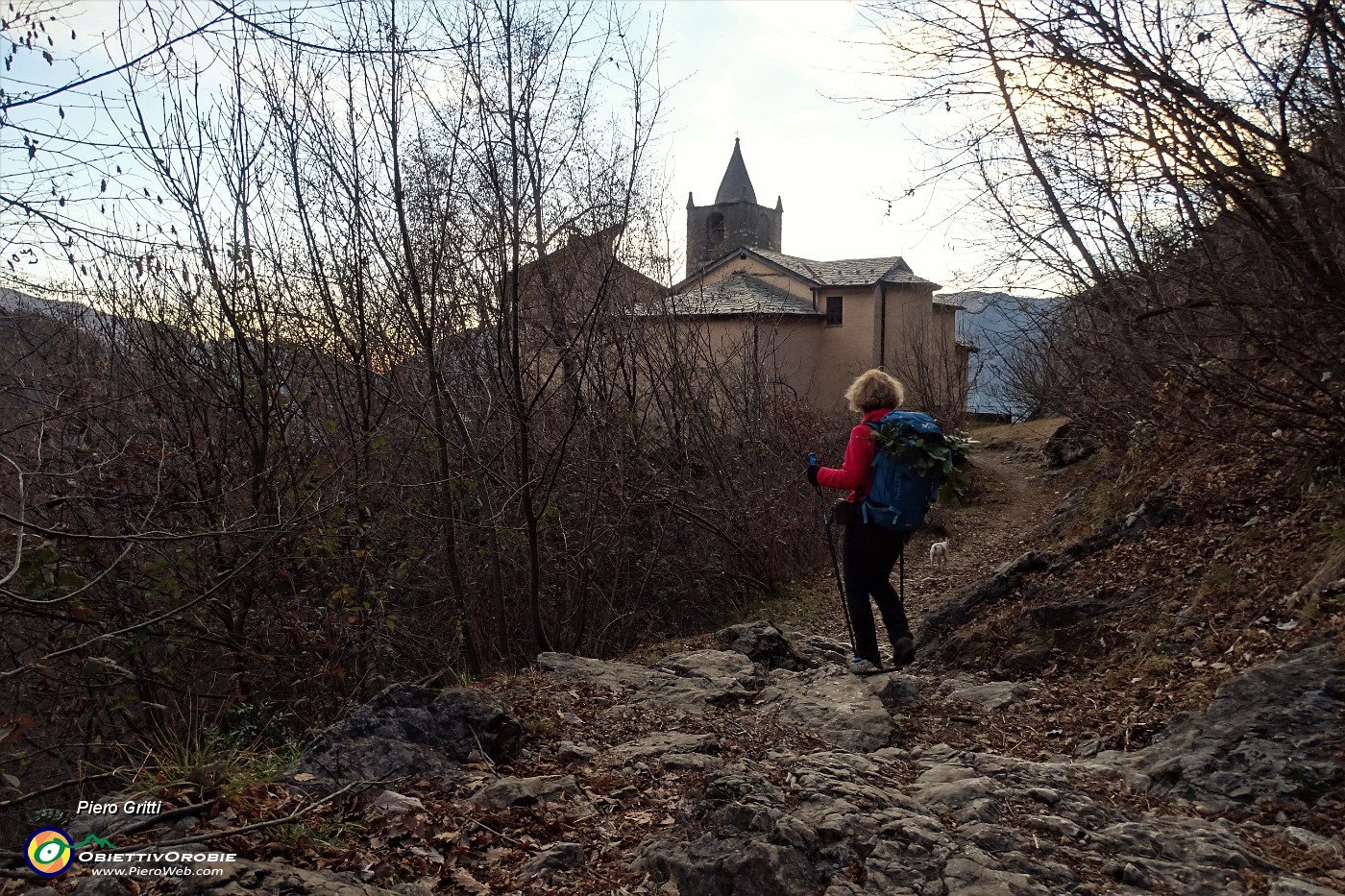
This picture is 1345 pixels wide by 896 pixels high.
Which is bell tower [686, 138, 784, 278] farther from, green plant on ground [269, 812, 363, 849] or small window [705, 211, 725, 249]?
green plant on ground [269, 812, 363, 849]

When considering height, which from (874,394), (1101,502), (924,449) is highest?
(874,394)

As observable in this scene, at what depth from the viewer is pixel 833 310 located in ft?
141

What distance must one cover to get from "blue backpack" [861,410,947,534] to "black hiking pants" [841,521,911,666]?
13 cm

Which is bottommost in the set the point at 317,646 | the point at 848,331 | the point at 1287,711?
the point at 317,646

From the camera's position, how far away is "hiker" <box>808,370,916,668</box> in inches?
251

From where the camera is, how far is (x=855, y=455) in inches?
251

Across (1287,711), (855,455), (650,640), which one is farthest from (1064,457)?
(1287,711)

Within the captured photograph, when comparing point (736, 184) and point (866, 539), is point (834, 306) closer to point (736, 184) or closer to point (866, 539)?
point (736, 184)

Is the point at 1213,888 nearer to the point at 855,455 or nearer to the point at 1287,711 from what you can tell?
the point at 1287,711

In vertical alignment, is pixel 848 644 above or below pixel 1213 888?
below

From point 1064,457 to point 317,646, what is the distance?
17.5 m

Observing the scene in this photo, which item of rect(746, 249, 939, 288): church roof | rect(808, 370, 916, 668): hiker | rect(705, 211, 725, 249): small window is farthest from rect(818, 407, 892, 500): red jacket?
rect(705, 211, 725, 249): small window

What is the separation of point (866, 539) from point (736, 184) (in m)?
61.7

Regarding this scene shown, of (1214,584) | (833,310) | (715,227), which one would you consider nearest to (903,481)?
(1214,584)
